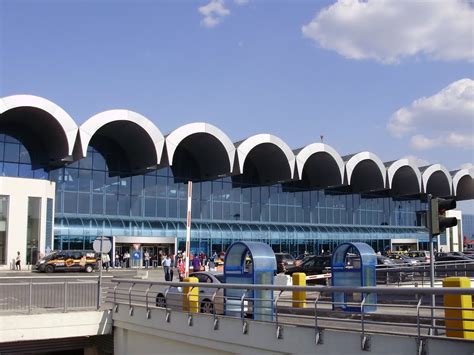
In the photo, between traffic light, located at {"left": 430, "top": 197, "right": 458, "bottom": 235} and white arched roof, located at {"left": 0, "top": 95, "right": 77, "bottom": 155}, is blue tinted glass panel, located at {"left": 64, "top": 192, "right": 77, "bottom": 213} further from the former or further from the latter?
traffic light, located at {"left": 430, "top": 197, "right": 458, "bottom": 235}

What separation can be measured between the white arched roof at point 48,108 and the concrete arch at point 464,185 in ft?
146

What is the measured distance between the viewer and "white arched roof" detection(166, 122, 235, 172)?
155 feet

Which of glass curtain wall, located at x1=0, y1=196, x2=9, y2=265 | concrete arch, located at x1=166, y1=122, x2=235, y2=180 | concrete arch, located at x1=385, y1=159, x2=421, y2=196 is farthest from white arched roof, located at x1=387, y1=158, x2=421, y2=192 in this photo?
glass curtain wall, located at x1=0, y1=196, x2=9, y2=265

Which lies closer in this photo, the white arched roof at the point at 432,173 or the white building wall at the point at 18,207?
the white building wall at the point at 18,207

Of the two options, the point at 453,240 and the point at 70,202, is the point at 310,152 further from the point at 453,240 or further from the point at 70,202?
the point at 453,240

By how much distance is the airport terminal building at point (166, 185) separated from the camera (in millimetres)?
43000

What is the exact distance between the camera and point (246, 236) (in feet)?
183

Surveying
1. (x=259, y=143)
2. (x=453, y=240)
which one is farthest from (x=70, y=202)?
(x=453, y=240)

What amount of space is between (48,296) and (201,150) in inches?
1377

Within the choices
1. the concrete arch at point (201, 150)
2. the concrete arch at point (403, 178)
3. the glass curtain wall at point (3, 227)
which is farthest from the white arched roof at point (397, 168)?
the glass curtain wall at point (3, 227)

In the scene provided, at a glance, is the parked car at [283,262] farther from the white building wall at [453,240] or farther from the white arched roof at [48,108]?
the white building wall at [453,240]

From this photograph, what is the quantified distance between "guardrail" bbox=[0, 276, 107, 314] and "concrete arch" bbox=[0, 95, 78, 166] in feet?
81.1

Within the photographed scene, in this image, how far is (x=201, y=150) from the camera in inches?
2071

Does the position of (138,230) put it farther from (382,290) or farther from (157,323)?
(382,290)
